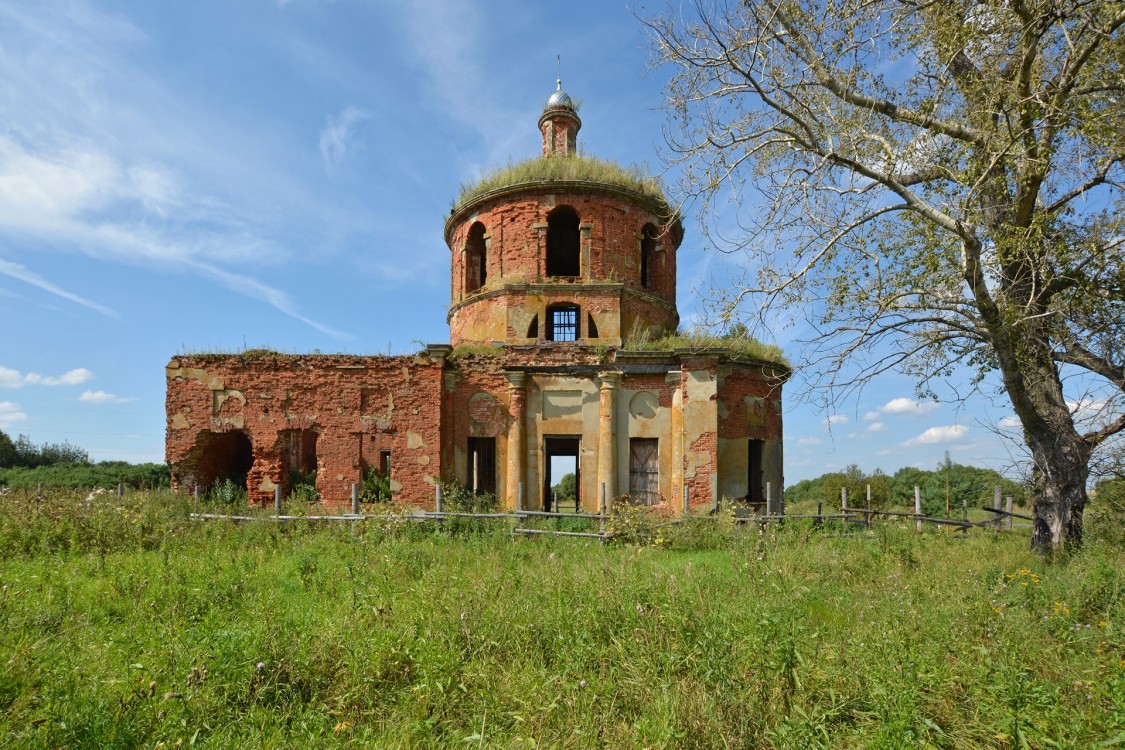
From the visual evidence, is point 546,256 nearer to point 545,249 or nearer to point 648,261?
point 545,249

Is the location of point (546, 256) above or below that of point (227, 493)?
above

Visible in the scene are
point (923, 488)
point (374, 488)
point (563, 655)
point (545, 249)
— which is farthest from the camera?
point (923, 488)

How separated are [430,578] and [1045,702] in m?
5.74

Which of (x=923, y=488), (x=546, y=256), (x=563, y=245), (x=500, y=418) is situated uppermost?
(x=563, y=245)

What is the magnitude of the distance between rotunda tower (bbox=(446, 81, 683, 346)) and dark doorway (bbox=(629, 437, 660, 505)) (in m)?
2.93

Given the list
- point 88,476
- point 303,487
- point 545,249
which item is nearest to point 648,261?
point 545,249

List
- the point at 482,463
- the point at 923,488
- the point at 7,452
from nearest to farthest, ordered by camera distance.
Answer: the point at 482,463 < the point at 923,488 < the point at 7,452

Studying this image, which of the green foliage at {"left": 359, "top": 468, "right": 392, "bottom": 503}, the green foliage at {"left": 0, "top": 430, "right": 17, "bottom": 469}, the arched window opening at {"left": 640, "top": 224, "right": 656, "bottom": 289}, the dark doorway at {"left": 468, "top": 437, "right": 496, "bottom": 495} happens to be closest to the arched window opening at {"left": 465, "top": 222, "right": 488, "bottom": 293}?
the arched window opening at {"left": 640, "top": 224, "right": 656, "bottom": 289}

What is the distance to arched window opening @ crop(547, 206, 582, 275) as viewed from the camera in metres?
18.9

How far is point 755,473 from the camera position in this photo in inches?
626

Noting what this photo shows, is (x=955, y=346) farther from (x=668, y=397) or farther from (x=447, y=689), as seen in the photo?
(x=447, y=689)

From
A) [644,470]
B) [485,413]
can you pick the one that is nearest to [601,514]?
[644,470]

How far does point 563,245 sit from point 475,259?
3392 millimetres

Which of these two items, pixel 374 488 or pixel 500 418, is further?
pixel 500 418
